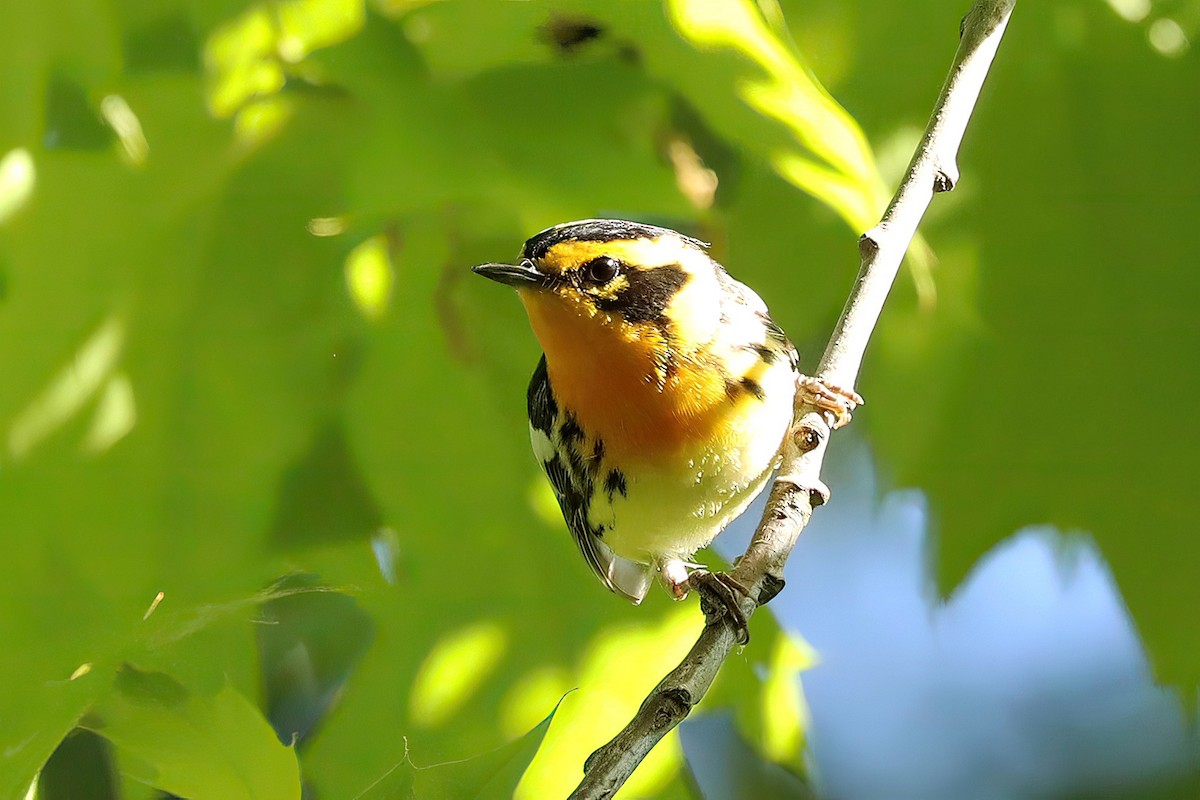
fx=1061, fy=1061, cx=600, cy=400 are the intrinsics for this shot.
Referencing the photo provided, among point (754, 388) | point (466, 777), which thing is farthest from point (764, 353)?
point (466, 777)

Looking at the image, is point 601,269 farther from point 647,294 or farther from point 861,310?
point 861,310

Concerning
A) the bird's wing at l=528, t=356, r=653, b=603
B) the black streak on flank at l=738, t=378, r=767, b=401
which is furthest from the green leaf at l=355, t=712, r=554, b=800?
the black streak on flank at l=738, t=378, r=767, b=401

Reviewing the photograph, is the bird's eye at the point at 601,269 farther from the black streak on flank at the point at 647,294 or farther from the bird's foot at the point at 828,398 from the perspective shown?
the bird's foot at the point at 828,398

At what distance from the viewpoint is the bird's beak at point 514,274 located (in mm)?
561

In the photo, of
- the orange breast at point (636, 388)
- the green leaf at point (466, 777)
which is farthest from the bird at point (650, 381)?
the green leaf at point (466, 777)

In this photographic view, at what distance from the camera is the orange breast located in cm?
62

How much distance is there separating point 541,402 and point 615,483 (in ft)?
0.29

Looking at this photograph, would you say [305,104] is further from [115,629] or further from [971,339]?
[971,339]

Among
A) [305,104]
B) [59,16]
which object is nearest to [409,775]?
[305,104]

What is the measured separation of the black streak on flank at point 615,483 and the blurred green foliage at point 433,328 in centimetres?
12

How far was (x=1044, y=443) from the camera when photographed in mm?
776

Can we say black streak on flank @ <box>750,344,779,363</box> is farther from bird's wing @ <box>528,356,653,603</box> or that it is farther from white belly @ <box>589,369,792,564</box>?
bird's wing @ <box>528,356,653,603</box>

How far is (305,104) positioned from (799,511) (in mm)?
416

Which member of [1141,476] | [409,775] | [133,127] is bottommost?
[409,775]
